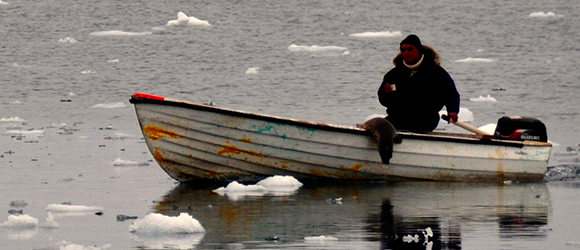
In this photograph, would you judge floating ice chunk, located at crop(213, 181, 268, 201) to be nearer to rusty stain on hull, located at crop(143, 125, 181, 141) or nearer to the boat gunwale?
the boat gunwale

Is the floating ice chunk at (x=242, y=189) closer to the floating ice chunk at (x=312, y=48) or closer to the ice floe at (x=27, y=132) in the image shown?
the ice floe at (x=27, y=132)

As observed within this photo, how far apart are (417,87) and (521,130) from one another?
4.22ft

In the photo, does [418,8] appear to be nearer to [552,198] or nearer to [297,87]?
[297,87]

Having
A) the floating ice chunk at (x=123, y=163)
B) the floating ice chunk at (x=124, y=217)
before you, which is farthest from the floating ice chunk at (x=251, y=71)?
the floating ice chunk at (x=124, y=217)

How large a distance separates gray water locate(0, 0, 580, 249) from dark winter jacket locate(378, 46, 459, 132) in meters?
0.77

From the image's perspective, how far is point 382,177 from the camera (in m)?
13.7

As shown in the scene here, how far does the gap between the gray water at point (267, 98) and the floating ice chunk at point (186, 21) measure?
0.31m

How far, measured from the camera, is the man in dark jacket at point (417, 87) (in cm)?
1366

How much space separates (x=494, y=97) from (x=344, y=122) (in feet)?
13.8

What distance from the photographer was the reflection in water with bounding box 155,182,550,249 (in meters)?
9.60

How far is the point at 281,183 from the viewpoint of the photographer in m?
13.0

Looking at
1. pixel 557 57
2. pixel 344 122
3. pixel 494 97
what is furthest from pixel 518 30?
pixel 344 122

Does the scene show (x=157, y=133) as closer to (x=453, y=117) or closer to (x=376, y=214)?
(x=453, y=117)

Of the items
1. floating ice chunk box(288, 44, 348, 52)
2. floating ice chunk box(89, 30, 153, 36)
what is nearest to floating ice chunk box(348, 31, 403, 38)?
floating ice chunk box(288, 44, 348, 52)
